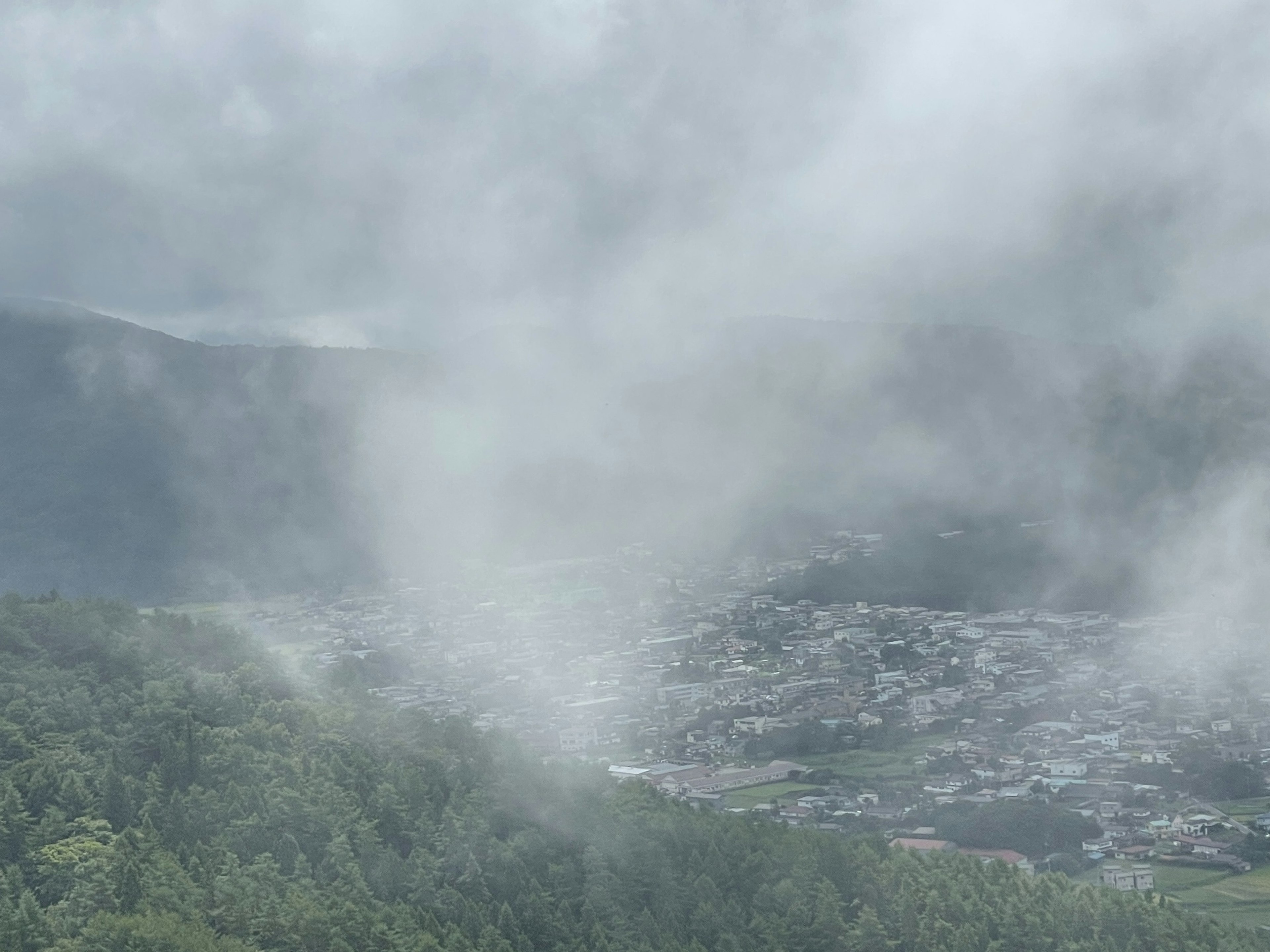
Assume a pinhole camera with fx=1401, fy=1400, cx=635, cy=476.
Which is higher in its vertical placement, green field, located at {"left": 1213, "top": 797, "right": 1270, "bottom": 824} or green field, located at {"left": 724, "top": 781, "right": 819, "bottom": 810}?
green field, located at {"left": 724, "top": 781, "right": 819, "bottom": 810}

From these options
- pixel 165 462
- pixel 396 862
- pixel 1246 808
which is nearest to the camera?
pixel 396 862

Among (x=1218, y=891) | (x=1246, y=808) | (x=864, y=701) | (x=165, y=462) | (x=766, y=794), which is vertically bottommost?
(x=1218, y=891)

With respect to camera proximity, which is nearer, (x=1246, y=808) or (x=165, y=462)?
(x=1246, y=808)

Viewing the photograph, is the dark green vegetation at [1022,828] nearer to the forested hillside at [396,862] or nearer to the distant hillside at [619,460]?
the forested hillside at [396,862]

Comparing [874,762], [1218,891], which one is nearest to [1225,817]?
[1218,891]

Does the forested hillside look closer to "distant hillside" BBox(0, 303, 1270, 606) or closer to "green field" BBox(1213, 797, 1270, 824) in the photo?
"green field" BBox(1213, 797, 1270, 824)

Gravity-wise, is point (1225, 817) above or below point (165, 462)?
below

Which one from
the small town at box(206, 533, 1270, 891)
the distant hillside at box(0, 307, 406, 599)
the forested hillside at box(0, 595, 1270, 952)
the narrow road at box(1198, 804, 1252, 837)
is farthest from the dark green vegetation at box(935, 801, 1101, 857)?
the distant hillside at box(0, 307, 406, 599)

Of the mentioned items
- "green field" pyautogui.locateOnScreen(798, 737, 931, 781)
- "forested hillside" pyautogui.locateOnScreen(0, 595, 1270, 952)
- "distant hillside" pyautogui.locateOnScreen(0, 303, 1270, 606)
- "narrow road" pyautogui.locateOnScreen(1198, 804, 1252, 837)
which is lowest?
"forested hillside" pyautogui.locateOnScreen(0, 595, 1270, 952)

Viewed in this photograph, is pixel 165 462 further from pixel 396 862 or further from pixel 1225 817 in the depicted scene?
pixel 1225 817
